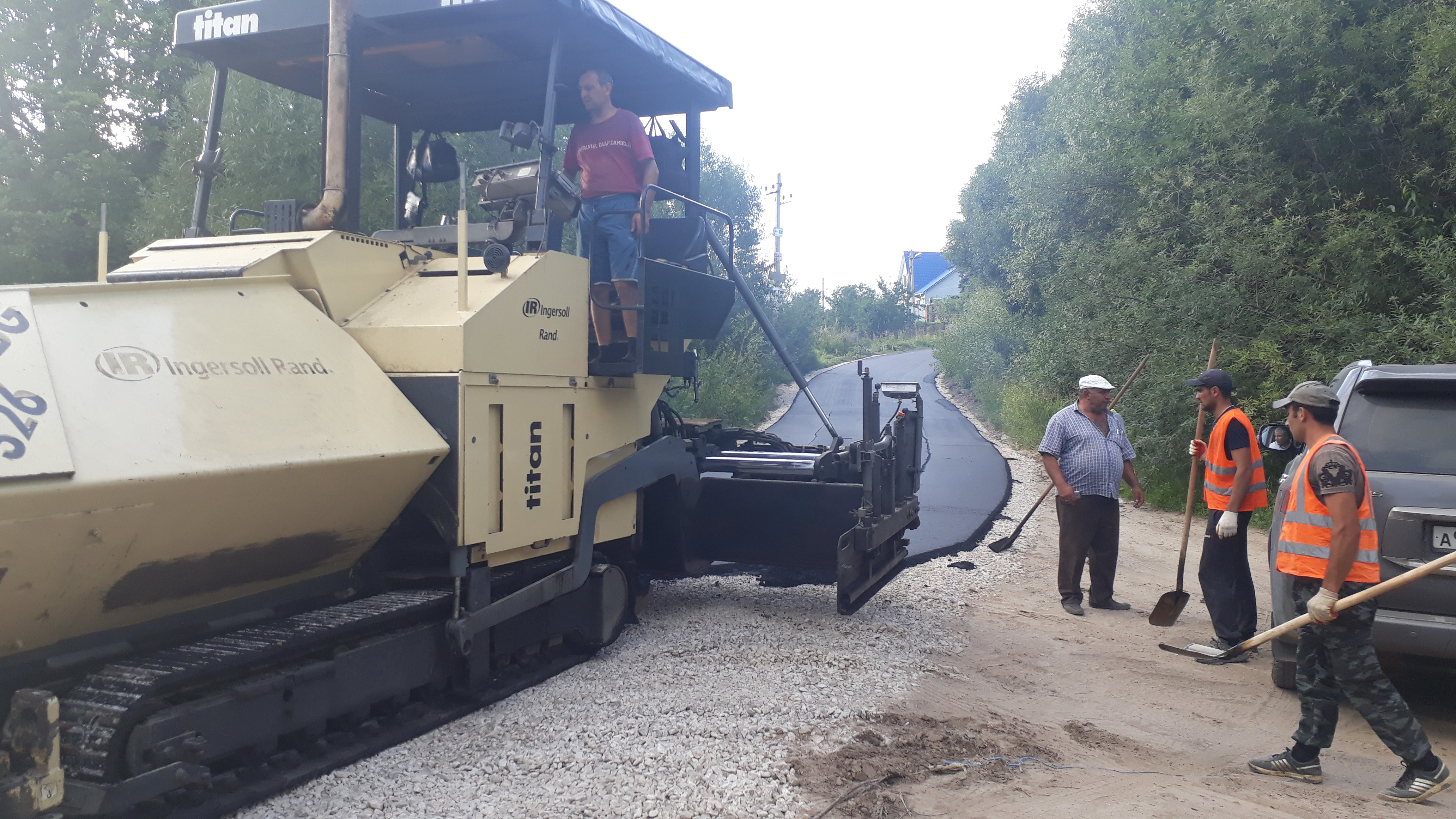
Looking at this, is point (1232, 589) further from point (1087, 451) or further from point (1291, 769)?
point (1291, 769)

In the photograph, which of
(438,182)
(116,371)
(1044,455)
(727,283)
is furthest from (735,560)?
(116,371)

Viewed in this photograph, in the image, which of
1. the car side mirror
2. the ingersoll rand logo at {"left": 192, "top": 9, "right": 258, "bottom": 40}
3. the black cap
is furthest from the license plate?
the ingersoll rand logo at {"left": 192, "top": 9, "right": 258, "bottom": 40}

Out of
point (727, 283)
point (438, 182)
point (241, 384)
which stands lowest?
point (241, 384)

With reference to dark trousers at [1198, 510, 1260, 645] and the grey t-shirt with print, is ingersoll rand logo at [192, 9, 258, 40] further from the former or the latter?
dark trousers at [1198, 510, 1260, 645]

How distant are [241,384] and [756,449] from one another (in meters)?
4.55

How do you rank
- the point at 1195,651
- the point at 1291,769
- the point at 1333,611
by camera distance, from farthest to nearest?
the point at 1195,651
the point at 1291,769
the point at 1333,611

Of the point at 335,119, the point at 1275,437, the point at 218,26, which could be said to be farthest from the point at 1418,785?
the point at 218,26

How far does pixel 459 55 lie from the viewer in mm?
5473

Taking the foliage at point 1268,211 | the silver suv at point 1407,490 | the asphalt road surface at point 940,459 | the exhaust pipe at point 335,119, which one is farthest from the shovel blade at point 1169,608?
the foliage at point 1268,211

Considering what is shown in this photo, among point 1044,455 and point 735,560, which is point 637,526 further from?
point 1044,455

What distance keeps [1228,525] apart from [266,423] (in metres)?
5.13

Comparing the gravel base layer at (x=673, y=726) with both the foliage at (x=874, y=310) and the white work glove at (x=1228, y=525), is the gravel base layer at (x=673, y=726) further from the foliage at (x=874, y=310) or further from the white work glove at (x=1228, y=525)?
the foliage at (x=874, y=310)

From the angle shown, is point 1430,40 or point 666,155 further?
point 1430,40

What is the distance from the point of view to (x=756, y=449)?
751 cm
